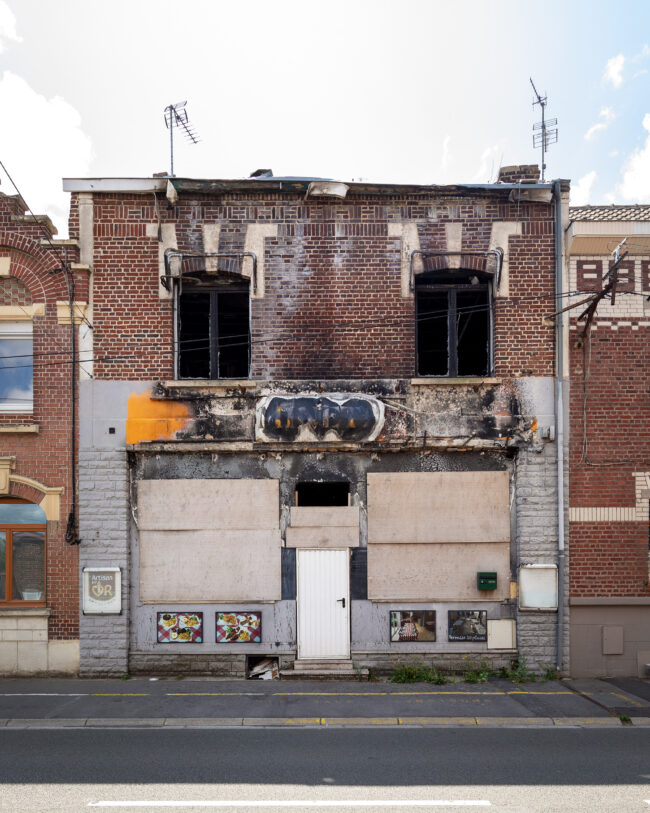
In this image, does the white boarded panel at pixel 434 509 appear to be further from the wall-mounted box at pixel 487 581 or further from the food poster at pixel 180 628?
the food poster at pixel 180 628

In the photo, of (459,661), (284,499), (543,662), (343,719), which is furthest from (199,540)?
(543,662)

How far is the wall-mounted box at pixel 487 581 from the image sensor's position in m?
10.5

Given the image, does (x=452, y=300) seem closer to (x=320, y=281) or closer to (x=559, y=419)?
(x=320, y=281)

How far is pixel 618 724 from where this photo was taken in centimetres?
842

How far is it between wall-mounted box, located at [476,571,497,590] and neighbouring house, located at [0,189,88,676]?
7.03 metres

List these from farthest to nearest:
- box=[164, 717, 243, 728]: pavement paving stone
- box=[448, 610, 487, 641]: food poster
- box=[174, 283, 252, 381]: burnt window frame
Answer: box=[174, 283, 252, 381]: burnt window frame, box=[448, 610, 487, 641]: food poster, box=[164, 717, 243, 728]: pavement paving stone

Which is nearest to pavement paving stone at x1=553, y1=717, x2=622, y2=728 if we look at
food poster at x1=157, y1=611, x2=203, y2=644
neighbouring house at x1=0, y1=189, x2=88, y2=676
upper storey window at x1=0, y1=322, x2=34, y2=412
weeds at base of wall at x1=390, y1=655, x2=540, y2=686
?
weeds at base of wall at x1=390, y1=655, x2=540, y2=686

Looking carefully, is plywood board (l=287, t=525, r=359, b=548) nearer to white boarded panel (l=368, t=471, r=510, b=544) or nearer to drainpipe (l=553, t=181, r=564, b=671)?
white boarded panel (l=368, t=471, r=510, b=544)

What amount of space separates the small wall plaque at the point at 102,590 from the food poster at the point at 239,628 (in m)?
1.78

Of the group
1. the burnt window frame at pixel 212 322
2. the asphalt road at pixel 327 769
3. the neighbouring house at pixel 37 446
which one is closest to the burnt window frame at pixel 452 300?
the burnt window frame at pixel 212 322

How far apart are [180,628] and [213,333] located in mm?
5244

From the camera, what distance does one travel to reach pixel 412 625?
1059 cm

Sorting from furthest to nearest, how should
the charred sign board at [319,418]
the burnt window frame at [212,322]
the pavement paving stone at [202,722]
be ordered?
the burnt window frame at [212,322], the charred sign board at [319,418], the pavement paving stone at [202,722]

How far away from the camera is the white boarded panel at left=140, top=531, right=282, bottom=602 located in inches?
418
